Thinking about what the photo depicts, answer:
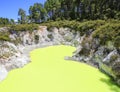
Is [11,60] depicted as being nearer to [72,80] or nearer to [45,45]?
[72,80]

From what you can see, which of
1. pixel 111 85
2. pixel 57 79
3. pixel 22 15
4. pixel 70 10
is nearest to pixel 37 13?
pixel 22 15

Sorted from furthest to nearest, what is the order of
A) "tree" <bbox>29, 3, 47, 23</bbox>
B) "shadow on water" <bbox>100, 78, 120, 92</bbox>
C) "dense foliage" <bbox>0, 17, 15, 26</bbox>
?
"dense foliage" <bbox>0, 17, 15, 26</bbox> → "tree" <bbox>29, 3, 47, 23</bbox> → "shadow on water" <bbox>100, 78, 120, 92</bbox>

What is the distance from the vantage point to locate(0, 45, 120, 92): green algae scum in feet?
50.0

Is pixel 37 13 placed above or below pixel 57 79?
above

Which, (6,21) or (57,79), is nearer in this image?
(57,79)

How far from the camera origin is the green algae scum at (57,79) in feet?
50.0

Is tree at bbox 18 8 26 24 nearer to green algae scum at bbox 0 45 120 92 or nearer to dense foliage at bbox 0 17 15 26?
dense foliage at bbox 0 17 15 26

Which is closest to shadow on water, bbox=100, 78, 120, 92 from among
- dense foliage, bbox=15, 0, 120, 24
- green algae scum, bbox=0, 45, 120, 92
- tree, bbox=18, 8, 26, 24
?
green algae scum, bbox=0, 45, 120, 92

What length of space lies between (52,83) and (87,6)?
151 feet

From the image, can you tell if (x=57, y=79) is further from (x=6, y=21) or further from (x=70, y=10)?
(x=6, y=21)

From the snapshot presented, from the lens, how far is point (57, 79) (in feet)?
56.7

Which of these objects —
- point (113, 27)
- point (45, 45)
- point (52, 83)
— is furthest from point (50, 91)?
point (45, 45)

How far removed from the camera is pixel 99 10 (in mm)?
54500

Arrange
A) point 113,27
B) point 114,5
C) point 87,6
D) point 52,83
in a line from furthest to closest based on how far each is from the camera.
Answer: point 87,6
point 114,5
point 113,27
point 52,83
